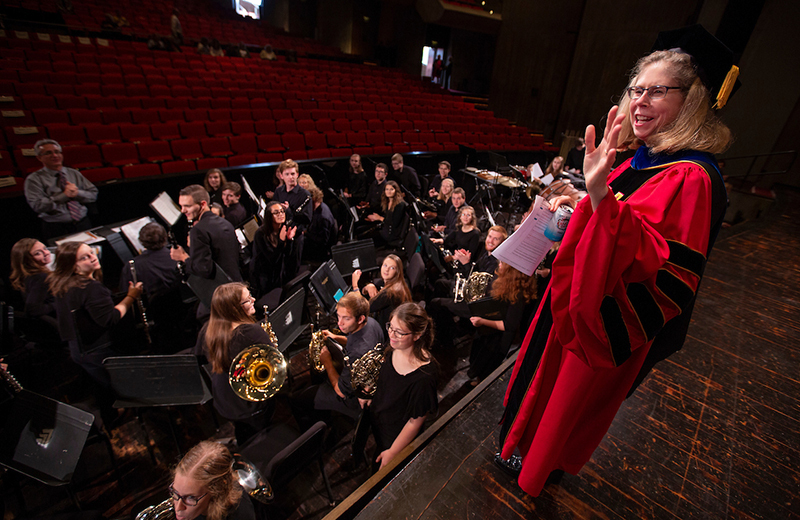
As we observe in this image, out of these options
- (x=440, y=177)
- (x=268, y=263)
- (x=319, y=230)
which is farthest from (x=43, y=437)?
(x=440, y=177)

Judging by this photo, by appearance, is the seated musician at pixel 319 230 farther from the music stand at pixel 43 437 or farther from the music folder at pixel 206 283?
the music stand at pixel 43 437

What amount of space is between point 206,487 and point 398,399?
1.10 meters

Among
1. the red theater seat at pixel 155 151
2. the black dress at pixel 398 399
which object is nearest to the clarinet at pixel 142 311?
the black dress at pixel 398 399

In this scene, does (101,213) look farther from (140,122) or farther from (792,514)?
(792,514)

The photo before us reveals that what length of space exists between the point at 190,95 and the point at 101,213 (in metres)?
4.59

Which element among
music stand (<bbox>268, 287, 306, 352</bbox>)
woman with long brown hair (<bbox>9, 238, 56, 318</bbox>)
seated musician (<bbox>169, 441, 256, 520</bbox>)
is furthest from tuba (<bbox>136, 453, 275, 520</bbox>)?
woman with long brown hair (<bbox>9, 238, 56, 318</bbox>)

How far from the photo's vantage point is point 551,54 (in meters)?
13.9

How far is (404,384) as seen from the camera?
224cm

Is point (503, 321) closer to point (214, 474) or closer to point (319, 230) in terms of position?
point (214, 474)

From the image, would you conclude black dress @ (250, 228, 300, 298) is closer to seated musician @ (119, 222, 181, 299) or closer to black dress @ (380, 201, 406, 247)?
seated musician @ (119, 222, 181, 299)

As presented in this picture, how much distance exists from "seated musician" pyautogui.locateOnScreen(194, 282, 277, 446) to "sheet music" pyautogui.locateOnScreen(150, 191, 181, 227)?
255 cm

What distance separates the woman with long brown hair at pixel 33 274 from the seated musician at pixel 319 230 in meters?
2.73

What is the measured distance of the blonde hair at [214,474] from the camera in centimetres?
172

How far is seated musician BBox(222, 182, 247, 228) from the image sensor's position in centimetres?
491
